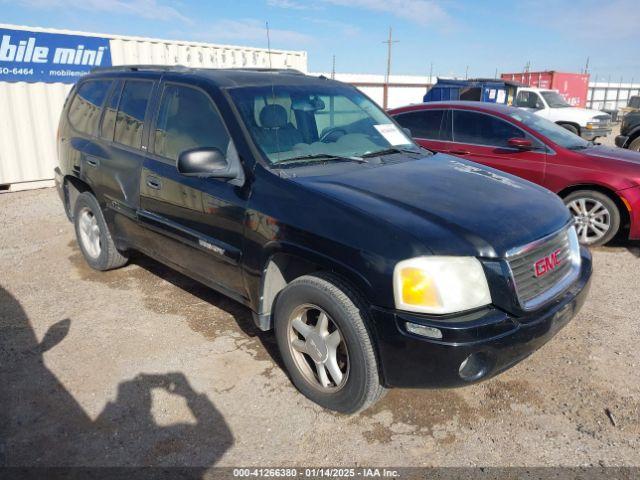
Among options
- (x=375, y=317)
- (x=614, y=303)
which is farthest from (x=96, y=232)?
(x=614, y=303)

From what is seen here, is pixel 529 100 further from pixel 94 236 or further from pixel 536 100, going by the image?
pixel 94 236

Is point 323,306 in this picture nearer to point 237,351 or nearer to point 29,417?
point 237,351

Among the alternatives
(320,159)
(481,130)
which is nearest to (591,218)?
(481,130)

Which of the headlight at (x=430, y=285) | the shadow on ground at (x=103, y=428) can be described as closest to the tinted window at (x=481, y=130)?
the headlight at (x=430, y=285)

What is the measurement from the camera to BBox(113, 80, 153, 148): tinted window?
395cm

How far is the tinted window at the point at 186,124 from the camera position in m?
3.31

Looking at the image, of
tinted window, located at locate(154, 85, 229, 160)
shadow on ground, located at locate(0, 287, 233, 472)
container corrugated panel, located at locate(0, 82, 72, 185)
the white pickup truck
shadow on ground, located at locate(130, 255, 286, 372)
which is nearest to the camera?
shadow on ground, located at locate(0, 287, 233, 472)

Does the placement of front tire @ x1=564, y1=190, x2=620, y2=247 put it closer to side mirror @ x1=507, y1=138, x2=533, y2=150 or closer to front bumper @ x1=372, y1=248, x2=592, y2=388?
side mirror @ x1=507, y1=138, x2=533, y2=150

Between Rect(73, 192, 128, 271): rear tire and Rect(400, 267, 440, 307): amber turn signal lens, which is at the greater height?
Rect(400, 267, 440, 307): amber turn signal lens

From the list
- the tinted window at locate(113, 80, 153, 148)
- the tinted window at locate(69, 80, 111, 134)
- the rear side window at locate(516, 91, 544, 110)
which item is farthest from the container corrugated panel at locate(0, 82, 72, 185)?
the rear side window at locate(516, 91, 544, 110)

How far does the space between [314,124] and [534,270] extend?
1756 mm

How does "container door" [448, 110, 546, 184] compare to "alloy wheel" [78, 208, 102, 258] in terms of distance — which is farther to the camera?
"container door" [448, 110, 546, 184]

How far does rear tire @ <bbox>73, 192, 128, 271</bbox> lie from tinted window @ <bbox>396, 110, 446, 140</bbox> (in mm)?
4131

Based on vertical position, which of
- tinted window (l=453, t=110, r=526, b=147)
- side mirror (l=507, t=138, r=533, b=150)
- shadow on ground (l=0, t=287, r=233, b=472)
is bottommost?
shadow on ground (l=0, t=287, r=233, b=472)
